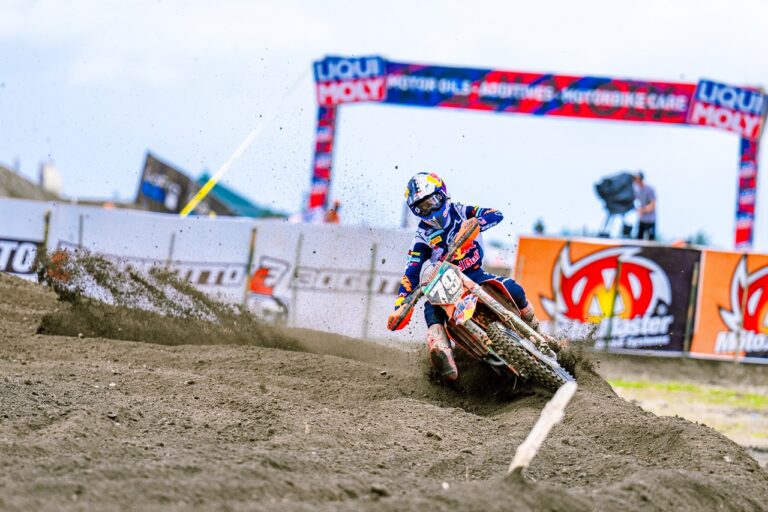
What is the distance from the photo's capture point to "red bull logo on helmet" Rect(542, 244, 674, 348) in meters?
15.1

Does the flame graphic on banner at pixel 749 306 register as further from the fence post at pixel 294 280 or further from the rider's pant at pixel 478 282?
the rider's pant at pixel 478 282

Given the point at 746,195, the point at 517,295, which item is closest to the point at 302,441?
the point at 517,295

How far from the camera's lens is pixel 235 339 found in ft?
36.1

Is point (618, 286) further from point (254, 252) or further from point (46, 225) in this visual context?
point (46, 225)

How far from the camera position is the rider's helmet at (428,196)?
8406 mm

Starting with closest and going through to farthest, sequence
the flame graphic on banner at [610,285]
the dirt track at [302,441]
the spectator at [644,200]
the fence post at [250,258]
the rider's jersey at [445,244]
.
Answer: the dirt track at [302,441] → the rider's jersey at [445,244] → the fence post at [250,258] → the flame graphic on banner at [610,285] → the spectator at [644,200]

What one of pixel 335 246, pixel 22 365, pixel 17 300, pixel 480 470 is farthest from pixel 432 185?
pixel 335 246

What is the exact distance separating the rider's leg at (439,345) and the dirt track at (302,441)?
294 millimetres

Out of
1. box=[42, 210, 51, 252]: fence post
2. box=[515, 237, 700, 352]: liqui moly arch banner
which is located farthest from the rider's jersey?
box=[42, 210, 51, 252]: fence post

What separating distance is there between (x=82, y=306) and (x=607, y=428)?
233 inches

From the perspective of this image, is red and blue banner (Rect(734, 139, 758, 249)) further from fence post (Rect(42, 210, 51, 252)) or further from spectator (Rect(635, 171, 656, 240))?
fence post (Rect(42, 210, 51, 252))

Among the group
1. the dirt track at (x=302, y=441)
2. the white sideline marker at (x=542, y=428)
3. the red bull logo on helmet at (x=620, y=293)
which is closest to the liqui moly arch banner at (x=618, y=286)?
the red bull logo on helmet at (x=620, y=293)

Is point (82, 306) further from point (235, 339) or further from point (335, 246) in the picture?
point (335, 246)

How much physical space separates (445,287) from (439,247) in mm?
597
